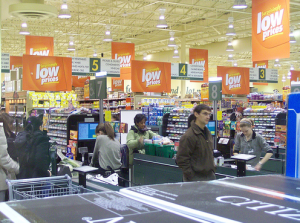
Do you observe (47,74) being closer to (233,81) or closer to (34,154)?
(233,81)

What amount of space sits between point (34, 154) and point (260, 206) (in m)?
3.29

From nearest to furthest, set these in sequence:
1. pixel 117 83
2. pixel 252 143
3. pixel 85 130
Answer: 1. pixel 252 143
2. pixel 85 130
3. pixel 117 83

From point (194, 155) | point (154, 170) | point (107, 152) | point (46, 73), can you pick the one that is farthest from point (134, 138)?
point (46, 73)

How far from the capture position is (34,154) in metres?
3.97

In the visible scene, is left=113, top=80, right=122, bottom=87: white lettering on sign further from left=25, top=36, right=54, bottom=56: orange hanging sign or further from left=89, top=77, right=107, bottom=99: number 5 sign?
left=89, top=77, right=107, bottom=99: number 5 sign

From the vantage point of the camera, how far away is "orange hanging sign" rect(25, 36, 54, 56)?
48.9 feet

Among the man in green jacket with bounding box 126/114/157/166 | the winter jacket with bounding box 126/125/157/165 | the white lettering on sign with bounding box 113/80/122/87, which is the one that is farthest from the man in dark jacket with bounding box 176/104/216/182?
the white lettering on sign with bounding box 113/80/122/87

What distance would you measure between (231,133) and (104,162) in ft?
15.1

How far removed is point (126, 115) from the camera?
1010cm

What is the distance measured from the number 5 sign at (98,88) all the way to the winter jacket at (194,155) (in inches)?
142

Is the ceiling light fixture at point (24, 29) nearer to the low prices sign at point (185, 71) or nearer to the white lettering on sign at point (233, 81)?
the low prices sign at point (185, 71)

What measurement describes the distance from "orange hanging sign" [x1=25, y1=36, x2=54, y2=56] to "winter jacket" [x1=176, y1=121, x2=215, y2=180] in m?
12.4

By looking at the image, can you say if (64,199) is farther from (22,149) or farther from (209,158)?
(22,149)

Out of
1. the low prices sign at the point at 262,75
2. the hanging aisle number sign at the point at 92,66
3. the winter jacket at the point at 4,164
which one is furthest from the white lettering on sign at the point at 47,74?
the low prices sign at the point at 262,75
